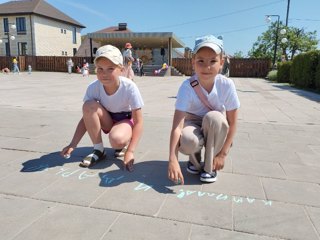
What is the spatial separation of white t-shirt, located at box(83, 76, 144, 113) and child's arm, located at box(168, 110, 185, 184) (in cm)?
70

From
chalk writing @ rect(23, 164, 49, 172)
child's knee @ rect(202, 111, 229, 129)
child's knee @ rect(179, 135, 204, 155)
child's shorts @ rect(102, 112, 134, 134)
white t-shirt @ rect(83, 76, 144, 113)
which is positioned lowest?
chalk writing @ rect(23, 164, 49, 172)

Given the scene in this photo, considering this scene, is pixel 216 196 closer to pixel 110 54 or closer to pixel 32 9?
pixel 110 54

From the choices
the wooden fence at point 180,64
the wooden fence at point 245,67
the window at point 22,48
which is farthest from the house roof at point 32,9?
the wooden fence at point 245,67

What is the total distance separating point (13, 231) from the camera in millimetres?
2039

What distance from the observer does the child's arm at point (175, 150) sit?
2.61 metres

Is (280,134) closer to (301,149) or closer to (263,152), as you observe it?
(301,149)

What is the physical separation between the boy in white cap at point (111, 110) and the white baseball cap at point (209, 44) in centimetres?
91

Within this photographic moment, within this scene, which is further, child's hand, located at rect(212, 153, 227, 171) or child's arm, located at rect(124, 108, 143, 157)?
child's arm, located at rect(124, 108, 143, 157)

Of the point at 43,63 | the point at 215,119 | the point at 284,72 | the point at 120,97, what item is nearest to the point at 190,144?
the point at 215,119

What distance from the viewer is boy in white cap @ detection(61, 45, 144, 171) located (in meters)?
3.19

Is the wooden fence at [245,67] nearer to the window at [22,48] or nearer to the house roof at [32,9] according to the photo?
the house roof at [32,9]

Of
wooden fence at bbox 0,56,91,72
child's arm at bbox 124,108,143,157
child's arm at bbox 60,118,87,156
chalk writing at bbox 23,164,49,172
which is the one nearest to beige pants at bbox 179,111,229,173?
child's arm at bbox 124,108,143,157

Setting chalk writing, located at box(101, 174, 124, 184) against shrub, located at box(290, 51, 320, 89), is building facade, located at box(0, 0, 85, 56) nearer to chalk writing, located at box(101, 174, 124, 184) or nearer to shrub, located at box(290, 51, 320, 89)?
shrub, located at box(290, 51, 320, 89)

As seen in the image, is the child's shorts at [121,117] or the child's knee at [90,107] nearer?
the child's knee at [90,107]
